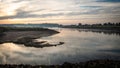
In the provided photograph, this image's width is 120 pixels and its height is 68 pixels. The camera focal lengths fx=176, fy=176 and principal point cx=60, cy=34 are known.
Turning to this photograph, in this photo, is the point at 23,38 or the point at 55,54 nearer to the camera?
the point at 55,54

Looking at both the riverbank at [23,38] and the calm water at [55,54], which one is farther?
the riverbank at [23,38]

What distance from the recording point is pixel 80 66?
858 inches

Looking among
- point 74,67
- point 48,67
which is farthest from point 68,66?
point 48,67

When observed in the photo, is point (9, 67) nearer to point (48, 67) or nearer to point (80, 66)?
point (48, 67)

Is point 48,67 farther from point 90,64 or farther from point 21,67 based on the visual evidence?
point 90,64

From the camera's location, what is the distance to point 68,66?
21.5 metres

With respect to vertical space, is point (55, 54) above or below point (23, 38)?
above

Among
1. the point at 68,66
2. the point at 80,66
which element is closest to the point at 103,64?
the point at 80,66

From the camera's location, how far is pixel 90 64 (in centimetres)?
2205

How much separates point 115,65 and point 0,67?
1434 cm

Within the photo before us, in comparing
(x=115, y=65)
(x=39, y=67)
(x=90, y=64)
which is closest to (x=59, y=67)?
(x=39, y=67)

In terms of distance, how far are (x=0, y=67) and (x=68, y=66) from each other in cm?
860

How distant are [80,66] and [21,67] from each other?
288 inches

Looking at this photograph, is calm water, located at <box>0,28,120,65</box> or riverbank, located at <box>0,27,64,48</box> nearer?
calm water, located at <box>0,28,120,65</box>
